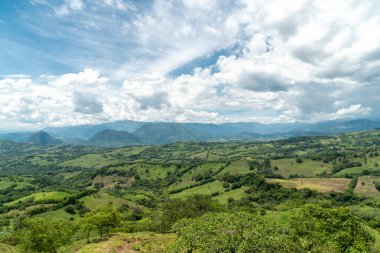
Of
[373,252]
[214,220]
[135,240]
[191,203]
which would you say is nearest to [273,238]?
[214,220]

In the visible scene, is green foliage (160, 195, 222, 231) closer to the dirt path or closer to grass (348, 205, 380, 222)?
the dirt path

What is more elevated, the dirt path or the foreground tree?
the foreground tree

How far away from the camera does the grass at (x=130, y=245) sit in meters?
61.7

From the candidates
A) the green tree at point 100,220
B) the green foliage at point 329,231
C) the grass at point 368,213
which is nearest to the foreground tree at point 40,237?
the green tree at point 100,220

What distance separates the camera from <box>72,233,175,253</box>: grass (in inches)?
2429

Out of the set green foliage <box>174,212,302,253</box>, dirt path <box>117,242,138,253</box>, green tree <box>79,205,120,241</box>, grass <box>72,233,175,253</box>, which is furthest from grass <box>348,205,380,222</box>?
dirt path <box>117,242,138,253</box>

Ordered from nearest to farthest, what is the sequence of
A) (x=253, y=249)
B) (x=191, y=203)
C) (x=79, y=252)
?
(x=253, y=249) → (x=79, y=252) → (x=191, y=203)

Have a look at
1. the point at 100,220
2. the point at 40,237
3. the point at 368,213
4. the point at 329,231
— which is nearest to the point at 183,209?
the point at 100,220

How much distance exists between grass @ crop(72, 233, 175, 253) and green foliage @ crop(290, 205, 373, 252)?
2840 cm

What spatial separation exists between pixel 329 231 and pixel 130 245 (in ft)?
142

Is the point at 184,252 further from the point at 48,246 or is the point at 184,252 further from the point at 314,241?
the point at 48,246

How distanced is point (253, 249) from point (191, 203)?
2452 inches

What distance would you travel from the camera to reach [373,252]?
194 feet

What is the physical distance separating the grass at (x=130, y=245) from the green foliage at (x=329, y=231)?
93.2ft
